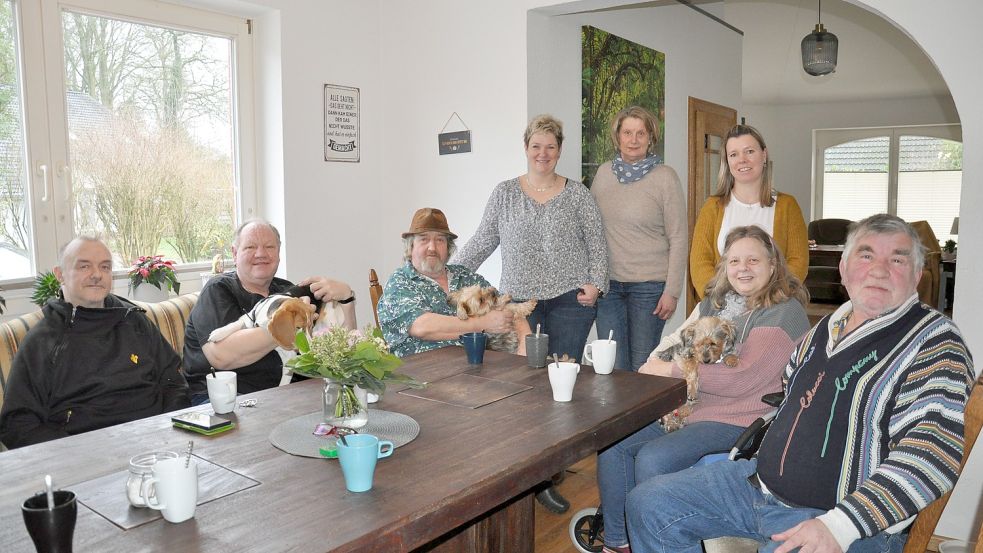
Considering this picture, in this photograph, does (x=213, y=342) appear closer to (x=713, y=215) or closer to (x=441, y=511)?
(x=441, y=511)

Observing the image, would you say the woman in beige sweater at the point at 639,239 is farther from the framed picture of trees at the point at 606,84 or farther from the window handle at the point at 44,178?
the window handle at the point at 44,178

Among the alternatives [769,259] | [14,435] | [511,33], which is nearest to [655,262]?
[769,259]

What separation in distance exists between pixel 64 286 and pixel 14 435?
1.54ft

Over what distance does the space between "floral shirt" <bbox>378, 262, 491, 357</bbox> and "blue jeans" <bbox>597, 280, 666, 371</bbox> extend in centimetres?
93

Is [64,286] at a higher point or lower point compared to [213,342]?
higher

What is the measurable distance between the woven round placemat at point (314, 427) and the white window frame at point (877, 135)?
11195mm

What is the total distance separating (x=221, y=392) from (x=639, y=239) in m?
1.97

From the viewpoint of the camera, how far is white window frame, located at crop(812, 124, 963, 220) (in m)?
10.9

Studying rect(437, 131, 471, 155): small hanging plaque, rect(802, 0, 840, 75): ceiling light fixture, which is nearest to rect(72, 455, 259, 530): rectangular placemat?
rect(437, 131, 471, 155): small hanging plaque

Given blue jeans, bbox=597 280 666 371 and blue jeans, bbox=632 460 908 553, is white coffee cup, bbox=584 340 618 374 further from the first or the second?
blue jeans, bbox=597 280 666 371

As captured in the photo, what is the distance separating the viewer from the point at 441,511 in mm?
1266

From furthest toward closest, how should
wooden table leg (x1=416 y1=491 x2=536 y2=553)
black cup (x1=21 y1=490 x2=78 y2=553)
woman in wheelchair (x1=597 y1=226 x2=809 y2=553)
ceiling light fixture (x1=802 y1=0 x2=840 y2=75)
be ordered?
ceiling light fixture (x1=802 y1=0 x2=840 y2=75)
woman in wheelchair (x1=597 y1=226 x2=809 y2=553)
wooden table leg (x1=416 y1=491 x2=536 y2=553)
black cup (x1=21 y1=490 x2=78 y2=553)

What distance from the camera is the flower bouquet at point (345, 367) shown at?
154cm

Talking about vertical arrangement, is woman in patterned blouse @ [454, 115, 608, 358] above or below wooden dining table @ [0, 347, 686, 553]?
above
